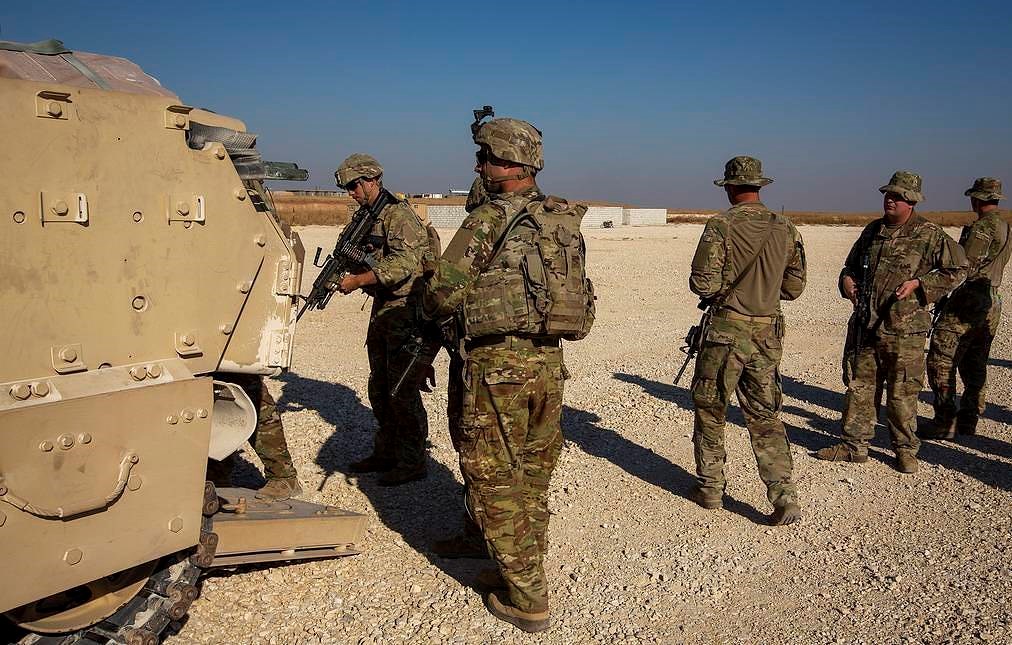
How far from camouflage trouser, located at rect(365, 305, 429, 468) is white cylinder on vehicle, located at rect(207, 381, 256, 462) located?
6.78 feet

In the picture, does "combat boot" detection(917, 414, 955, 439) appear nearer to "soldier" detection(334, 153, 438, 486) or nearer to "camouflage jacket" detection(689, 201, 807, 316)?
"camouflage jacket" detection(689, 201, 807, 316)

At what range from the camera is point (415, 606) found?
13.6 ft

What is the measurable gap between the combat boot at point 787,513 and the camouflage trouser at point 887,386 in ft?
5.25

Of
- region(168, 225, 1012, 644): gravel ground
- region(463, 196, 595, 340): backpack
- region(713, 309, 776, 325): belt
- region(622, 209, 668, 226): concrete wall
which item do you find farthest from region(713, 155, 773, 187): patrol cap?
region(622, 209, 668, 226): concrete wall

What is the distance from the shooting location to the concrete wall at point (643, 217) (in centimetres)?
5504

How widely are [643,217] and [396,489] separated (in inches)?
2096

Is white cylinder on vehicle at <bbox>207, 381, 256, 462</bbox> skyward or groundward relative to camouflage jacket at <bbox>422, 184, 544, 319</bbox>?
groundward

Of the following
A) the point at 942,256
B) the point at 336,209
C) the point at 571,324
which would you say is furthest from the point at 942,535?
the point at 336,209

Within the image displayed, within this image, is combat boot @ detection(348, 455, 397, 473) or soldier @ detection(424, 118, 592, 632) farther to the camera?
combat boot @ detection(348, 455, 397, 473)

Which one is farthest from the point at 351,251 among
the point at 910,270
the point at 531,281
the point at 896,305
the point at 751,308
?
the point at 910,270

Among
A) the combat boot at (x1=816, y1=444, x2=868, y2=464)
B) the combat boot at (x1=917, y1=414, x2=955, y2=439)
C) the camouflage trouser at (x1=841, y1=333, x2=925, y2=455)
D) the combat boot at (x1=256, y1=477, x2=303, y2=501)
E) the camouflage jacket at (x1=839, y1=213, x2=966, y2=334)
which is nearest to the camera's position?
the combat boot at (x1=256, y1=477, x2=303, y2=501)

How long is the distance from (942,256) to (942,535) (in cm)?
211

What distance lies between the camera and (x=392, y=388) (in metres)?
5.74

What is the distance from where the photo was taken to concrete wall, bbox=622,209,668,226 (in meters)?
55.0
